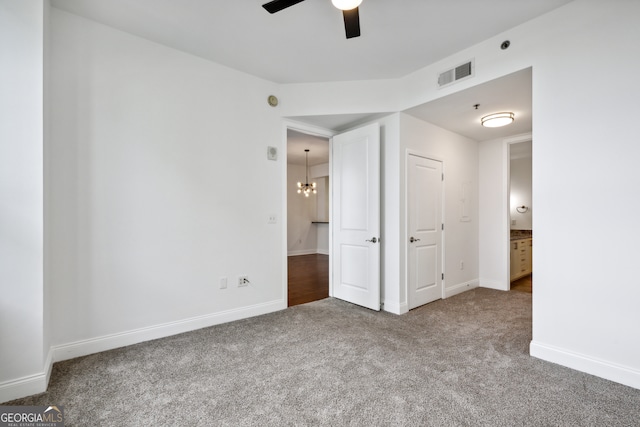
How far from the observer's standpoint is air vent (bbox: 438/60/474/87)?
2855mm

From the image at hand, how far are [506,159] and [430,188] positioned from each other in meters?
1.66

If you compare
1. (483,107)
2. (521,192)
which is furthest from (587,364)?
(521,192)

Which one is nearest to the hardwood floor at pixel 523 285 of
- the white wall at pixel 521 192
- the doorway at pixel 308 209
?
the white wall at pixel 521 192

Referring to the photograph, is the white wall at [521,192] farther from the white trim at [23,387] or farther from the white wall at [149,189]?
the white trim at [23,387]

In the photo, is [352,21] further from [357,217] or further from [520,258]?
[520,258]

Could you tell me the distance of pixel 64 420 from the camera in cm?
164

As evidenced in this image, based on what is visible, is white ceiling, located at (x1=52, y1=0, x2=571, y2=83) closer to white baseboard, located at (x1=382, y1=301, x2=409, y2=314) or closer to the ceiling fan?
the ceiling fan

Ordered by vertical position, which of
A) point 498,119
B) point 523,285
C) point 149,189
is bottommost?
point 523,285

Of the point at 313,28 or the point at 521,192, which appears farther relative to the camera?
the point at 521,192

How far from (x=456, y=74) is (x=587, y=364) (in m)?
2.74

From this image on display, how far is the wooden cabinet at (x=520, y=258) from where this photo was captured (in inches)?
201

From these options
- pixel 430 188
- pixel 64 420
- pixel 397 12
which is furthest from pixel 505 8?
pixel 64 420

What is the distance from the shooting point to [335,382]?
6.62ft

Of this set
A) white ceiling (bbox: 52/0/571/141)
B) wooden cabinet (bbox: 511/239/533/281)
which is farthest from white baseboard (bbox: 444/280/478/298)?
white ceiling (bbox: 52/0/571/141)
